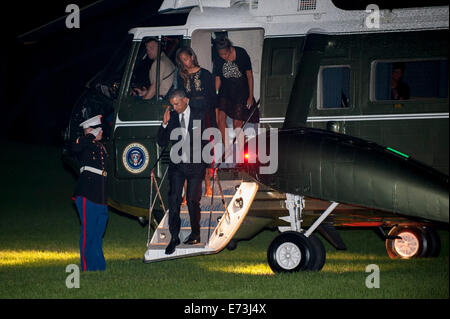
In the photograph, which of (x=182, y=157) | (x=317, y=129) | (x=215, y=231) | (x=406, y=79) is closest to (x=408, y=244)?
(x=406, y=79)

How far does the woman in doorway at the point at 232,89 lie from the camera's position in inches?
420

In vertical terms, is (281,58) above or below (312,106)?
above

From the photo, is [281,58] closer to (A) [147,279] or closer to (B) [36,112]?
(A) [147,279]

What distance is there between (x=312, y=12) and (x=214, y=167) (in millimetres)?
2598

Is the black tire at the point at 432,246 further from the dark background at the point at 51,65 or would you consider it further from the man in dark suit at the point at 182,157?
the dark background at the point at 51,65

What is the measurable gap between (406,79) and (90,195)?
4581 millimetres

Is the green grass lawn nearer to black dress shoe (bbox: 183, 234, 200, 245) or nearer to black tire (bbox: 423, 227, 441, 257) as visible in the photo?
black tire (bbox: 423, 227, 441, 257)

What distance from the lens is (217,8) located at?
10.9 m

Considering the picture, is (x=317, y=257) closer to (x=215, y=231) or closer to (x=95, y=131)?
(x=215, y=231)

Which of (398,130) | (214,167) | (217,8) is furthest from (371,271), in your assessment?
(217,8)

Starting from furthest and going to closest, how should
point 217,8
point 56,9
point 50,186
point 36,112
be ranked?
point 36,112
point 56,9
point 50,186
point 217,8

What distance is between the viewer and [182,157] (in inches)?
375

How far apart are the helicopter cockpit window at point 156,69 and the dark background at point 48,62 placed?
18.5m

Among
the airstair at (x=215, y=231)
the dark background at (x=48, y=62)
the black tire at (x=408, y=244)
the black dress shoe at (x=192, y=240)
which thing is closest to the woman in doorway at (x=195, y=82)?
the airstair at (x=215, y=231)
